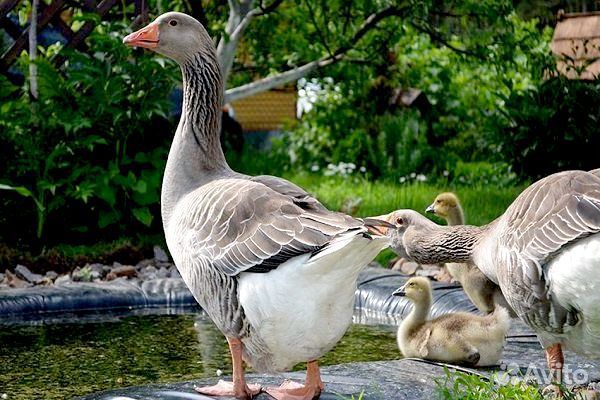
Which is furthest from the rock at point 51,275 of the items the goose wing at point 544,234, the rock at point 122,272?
the goose wing at point 544,234

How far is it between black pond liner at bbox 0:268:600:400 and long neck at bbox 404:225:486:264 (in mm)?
675

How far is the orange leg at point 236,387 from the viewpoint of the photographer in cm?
484

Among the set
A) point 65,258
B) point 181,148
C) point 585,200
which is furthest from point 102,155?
point 585,200

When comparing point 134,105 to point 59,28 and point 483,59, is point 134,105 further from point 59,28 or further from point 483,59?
point 483,59

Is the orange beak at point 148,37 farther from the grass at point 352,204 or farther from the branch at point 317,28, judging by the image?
the branch at point 317,28

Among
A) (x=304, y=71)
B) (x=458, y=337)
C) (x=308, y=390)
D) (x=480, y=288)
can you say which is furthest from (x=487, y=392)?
(x=304, y=71)

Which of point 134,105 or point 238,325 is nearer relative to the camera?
point 238,325

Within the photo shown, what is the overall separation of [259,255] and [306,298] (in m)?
0.30

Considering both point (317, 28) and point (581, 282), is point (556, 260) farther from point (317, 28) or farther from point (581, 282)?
point (317, 28)

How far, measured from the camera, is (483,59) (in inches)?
494

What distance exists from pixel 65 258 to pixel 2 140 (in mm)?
1392

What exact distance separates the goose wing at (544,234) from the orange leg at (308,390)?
40.0 inches

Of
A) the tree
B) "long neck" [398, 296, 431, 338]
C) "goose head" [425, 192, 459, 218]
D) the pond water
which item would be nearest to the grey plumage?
"long neck" [398, 296, 431, 338]

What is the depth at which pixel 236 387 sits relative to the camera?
4844 mm
